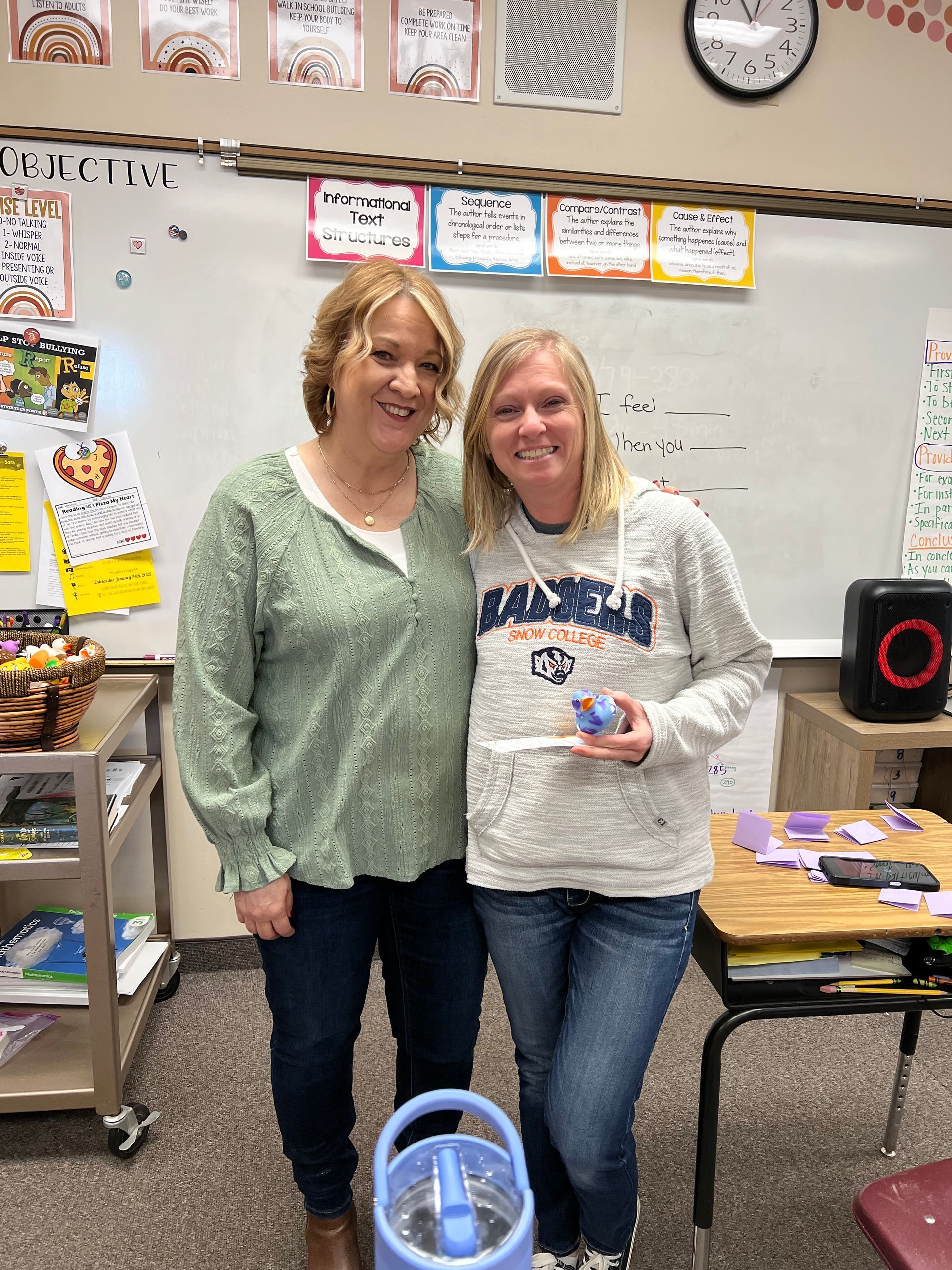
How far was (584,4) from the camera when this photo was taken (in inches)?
83.4

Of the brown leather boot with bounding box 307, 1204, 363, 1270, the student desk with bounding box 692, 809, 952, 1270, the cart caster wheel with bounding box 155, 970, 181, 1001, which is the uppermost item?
the student desk with bounding box 692, 809, 952, 1270

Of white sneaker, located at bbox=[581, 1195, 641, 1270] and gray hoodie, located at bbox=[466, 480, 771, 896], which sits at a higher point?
gray hoodie, located at bbox=[466, 480, 771, 896]

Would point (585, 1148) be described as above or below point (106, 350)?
below

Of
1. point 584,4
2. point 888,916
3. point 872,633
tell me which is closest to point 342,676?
point 888,916

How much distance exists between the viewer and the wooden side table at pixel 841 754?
2.24 metres

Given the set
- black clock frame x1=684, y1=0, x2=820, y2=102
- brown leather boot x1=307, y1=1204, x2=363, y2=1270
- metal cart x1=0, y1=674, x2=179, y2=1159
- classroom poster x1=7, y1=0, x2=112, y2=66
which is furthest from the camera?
black clock frame x1=684, y1=0, x2=820, y2=102

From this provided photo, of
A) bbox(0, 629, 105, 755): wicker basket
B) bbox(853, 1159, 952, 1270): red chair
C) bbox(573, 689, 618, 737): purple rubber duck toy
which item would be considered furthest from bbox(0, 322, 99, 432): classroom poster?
bbox(853, 1159, 952, 1270): red chair

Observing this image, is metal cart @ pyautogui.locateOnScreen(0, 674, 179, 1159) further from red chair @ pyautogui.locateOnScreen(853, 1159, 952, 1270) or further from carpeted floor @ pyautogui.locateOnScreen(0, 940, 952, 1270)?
red chair @ pyautogui.locateOnScreen(853, 1159, 952, 1270)

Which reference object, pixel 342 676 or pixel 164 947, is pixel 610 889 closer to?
pixel 342 676

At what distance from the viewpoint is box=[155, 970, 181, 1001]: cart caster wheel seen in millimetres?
2229

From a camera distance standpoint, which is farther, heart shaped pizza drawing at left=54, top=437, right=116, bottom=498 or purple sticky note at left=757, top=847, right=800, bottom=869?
heart shaped pizza drawing at left=54, top=437, right=116, bottom=498

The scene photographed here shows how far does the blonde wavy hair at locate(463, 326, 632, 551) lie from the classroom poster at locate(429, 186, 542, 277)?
1.13 meters

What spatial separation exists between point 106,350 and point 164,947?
150 centimetres

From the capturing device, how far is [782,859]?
55.5 inches
